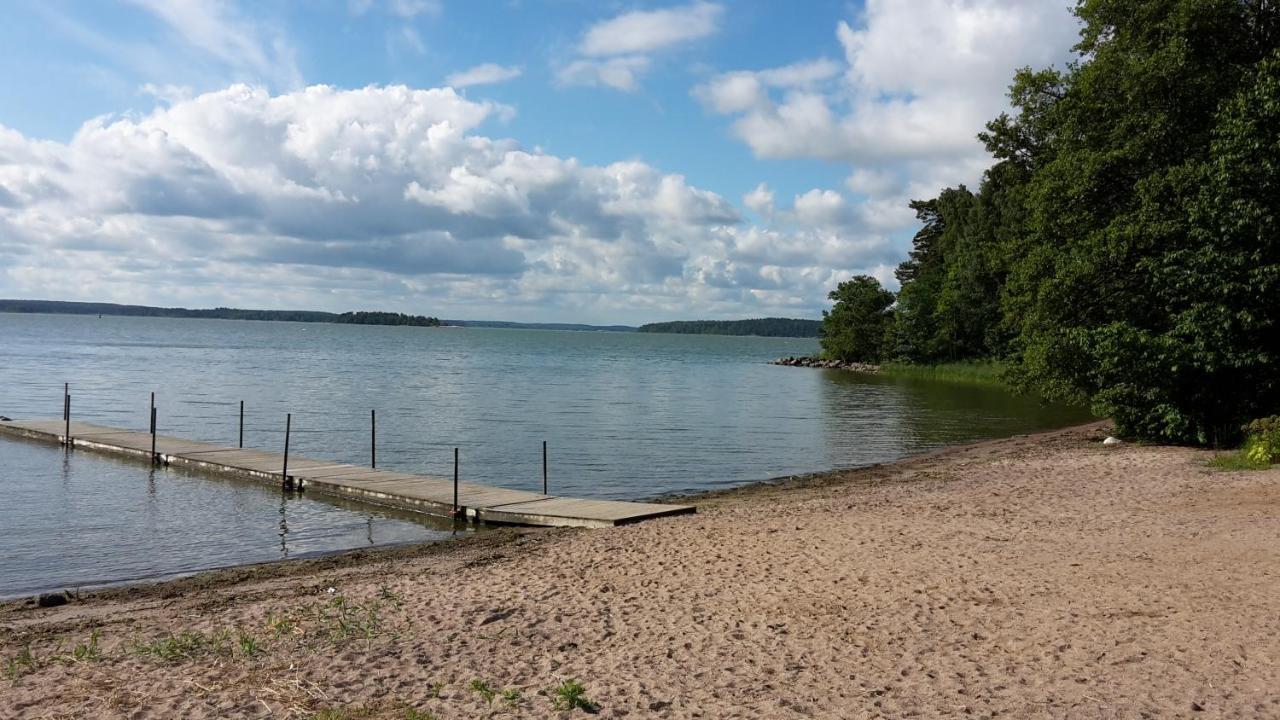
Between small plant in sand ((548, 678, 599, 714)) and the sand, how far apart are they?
0.08m

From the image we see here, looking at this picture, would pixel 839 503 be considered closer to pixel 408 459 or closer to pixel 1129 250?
pixel 1129 250

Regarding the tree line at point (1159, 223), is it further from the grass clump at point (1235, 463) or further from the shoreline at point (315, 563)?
the shoreline at point (315, 563)

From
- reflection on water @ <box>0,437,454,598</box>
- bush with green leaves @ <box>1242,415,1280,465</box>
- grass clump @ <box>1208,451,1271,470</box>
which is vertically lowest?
reflection on water @ <box>0,437,454,598</box>

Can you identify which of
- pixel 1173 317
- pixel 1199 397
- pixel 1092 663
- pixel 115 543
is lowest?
pixel 115 543

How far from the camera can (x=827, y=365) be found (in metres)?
99.4

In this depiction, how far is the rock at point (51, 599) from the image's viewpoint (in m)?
11.2

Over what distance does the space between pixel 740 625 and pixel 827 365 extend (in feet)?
304

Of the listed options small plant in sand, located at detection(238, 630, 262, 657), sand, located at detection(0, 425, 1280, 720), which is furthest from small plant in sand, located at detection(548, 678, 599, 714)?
small plant in sand, located at detection(238, 630, 262, 657)

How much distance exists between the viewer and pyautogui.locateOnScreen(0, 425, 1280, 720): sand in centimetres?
698

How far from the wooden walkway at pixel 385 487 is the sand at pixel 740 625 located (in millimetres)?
1570

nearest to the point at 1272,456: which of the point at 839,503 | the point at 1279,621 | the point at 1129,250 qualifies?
the point at 1129,250

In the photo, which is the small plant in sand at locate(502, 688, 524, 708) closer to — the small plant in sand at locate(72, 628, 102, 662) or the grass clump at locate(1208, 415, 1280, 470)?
the small plant in sand at locate(72, 628, 102, 662)

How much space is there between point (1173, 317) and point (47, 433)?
32806 mm

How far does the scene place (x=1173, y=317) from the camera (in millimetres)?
21734
